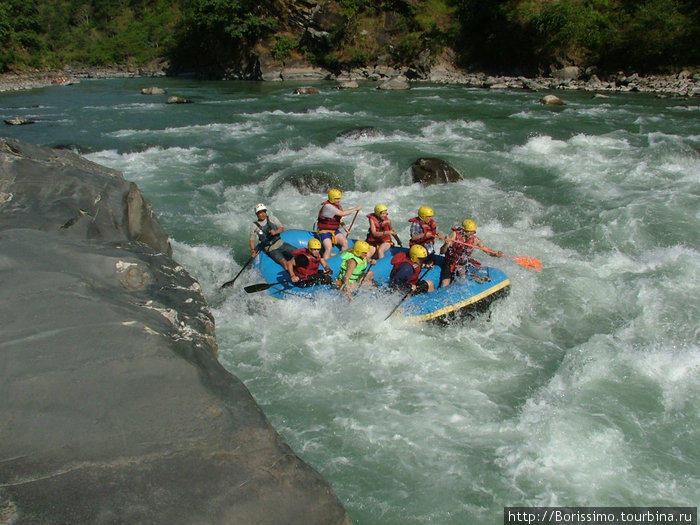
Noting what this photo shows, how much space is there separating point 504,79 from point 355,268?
2349 centimetres

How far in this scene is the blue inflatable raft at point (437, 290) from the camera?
6.29m

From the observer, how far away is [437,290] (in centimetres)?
654

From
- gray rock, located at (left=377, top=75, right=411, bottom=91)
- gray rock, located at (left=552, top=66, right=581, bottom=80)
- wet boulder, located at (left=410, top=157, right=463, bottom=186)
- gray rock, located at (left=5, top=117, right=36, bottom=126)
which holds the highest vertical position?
gray rock, located at (left=552, top=66, right=581, bottom=80)

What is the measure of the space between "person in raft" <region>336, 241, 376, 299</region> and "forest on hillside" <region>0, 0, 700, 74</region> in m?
23.8

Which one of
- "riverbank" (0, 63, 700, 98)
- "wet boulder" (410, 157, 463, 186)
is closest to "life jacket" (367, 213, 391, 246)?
"wet boulder" (410, 157, 463, 186)

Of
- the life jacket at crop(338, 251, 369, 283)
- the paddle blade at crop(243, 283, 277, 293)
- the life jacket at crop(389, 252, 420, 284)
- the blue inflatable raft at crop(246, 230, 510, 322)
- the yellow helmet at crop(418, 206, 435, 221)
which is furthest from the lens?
the yellow helmet at crop(418, 206, 435, 221)

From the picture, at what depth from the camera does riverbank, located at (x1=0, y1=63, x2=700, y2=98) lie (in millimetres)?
22219

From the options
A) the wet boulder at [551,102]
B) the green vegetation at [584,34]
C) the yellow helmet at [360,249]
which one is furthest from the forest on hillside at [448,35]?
the yellow helmet at [360,249]

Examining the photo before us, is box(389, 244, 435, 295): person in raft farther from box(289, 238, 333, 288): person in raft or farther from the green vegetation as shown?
the green vegetation

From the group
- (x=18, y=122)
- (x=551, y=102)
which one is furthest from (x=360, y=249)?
(x=18, y=122)

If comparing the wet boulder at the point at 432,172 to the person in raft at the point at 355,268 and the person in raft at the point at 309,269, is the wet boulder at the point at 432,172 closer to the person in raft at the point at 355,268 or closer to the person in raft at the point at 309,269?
the person in raft at the point at 355,268

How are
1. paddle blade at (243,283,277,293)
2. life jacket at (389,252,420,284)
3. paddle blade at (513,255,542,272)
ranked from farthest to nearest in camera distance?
paddle blade at (513,255,542,272)
paddle blade at (243,283,277,293)
life jacket at (389,252,420,284)

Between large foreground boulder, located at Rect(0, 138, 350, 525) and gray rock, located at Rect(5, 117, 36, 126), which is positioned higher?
gray rock, located at Rect(5, 117, 36, 126)

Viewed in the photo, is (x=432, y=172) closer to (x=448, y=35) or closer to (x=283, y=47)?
(x=448, y=35)
